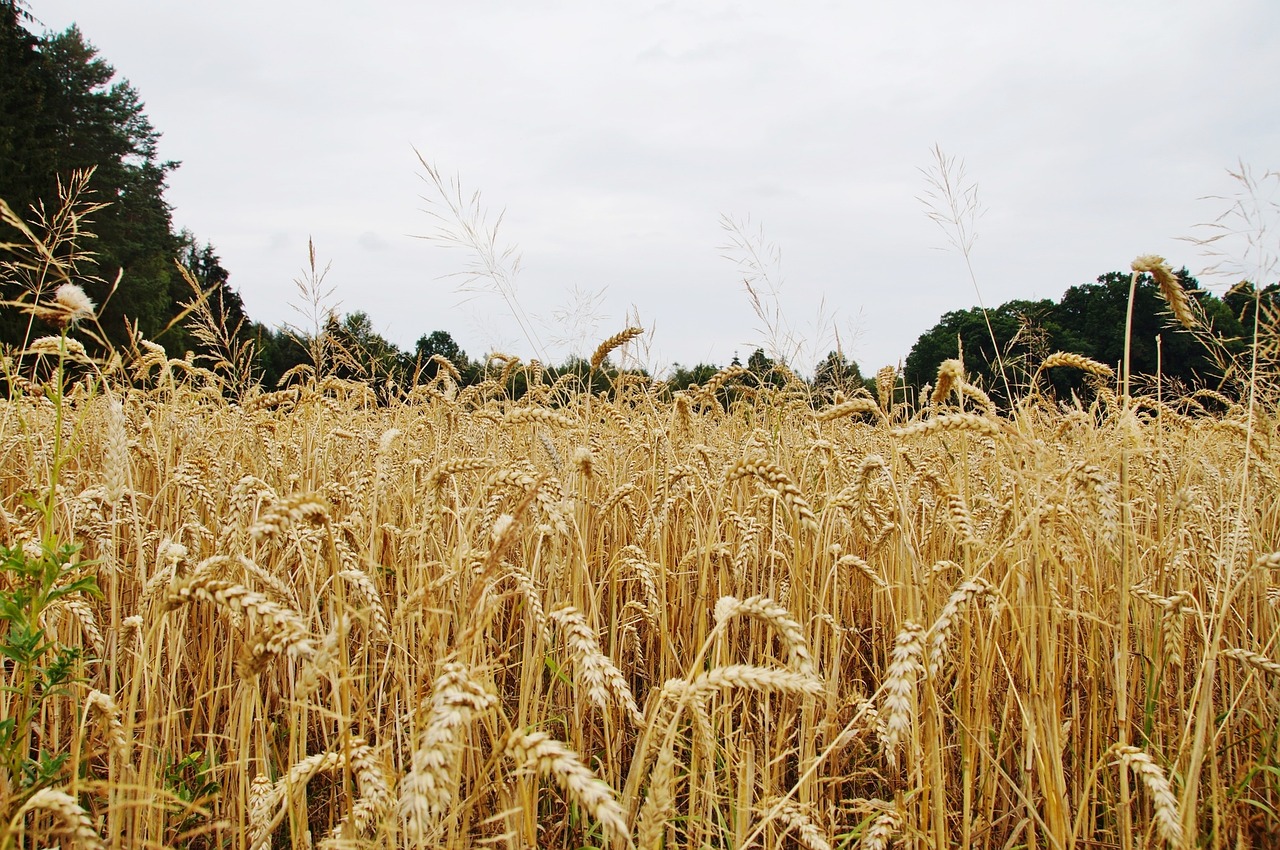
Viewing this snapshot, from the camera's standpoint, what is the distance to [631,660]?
2.16m

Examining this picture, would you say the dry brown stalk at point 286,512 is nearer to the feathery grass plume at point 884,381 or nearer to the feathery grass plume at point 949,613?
the feathery grass plume at point 949,613

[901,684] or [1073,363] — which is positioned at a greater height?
[1073,363]

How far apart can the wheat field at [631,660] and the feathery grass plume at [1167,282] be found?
26cm

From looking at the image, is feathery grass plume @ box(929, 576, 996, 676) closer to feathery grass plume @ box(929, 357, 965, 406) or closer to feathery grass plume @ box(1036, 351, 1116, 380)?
feathery grass plume @ box(929, 357, 965, 406)

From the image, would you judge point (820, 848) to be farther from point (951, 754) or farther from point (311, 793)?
point (311, 793)

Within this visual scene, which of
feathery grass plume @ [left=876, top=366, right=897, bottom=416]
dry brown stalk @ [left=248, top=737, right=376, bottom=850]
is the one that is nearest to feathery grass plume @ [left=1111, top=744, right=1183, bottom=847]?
dry brown stalk @ [left=248, top=737, right=376, bottom=850]

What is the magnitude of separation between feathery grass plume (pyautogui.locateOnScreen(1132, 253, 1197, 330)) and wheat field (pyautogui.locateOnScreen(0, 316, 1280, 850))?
26 cm

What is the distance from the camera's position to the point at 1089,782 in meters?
1.31

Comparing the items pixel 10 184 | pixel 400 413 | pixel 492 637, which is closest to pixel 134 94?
pixel 10 184

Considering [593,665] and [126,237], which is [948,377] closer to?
[593,665]

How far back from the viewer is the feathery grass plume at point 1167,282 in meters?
1.64

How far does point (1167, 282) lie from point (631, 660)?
1.77m

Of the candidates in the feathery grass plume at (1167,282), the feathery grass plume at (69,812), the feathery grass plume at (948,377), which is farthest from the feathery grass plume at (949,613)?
the feathery grass plume at (69,812)

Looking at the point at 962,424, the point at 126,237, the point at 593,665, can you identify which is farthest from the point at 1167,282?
the point at 126,237
